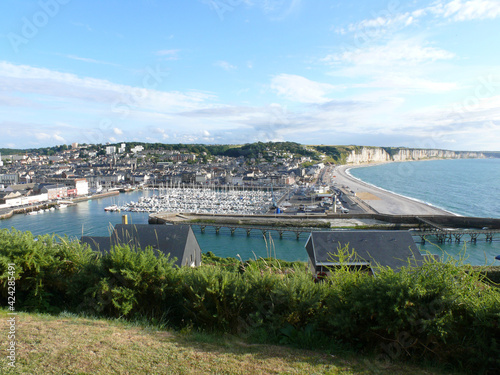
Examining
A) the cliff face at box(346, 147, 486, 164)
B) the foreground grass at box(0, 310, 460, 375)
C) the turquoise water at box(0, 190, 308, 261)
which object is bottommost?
the turquoise water at box(0, 190, 308, 261)

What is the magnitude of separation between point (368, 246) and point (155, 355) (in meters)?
6.55

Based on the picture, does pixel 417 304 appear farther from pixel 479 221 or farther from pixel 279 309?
pixel 479 221

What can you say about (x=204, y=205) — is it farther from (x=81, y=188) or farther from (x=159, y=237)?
(x=159, y=237)

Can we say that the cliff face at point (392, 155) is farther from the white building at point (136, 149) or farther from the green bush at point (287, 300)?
the green bush at point (287, 300)

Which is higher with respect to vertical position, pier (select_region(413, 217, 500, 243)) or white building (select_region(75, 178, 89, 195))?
white building (select_region(75, 178, 89, 195))

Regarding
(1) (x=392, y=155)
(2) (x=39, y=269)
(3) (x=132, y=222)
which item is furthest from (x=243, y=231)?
(1) (x=392, y=155)

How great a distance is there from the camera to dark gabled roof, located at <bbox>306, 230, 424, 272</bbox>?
7.62 m

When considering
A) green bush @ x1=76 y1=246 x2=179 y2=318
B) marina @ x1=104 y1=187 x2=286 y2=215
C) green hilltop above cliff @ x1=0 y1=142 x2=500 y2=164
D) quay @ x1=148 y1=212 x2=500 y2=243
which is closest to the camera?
green bush @ x1=76 y1=246 x2=179 y2=318

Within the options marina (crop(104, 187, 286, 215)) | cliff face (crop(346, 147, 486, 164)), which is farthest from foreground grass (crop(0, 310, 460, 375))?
cliff face (crop(346, 147, 486, 164))

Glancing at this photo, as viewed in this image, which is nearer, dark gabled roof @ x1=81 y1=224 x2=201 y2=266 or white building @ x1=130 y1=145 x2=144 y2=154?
dark gabled roof @ x1=81 y1=224 x2=201 y2=266

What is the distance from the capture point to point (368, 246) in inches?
317

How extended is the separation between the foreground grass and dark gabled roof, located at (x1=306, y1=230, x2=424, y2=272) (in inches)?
178

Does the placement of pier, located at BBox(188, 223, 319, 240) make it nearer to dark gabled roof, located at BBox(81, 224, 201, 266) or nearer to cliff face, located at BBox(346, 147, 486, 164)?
dark gabled roof, located at BBox(81, 224, 201, 266)

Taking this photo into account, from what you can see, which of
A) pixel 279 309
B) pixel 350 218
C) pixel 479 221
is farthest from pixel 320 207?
pixel 279 309
